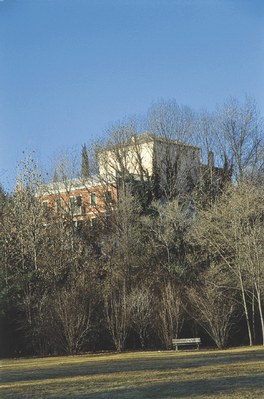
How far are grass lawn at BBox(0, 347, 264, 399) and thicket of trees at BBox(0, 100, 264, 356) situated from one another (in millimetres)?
8115

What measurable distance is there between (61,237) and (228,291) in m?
9.73

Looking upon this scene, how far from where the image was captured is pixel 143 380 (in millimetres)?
14922

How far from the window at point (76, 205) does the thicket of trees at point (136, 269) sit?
10.4 feet

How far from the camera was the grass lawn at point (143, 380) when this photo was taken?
42.2 feet

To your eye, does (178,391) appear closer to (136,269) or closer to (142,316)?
(142,316)

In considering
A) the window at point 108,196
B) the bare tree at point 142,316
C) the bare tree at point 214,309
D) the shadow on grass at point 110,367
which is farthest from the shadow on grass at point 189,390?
the window at point 108,196

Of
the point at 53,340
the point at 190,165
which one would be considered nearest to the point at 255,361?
the point at 53,340

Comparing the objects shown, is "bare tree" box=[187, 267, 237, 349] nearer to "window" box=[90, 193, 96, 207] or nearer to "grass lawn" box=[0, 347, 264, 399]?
"grass lawn" box=[0, 347, 264, 399]

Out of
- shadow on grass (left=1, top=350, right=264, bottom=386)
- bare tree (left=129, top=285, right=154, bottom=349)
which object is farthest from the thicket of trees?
shadow on grass (left=1, top=350, right=264, bottom=386)

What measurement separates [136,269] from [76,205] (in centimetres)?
1304

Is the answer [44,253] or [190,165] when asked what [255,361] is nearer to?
[44,253]

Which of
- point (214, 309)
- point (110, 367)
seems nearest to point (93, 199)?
point (214, 309)

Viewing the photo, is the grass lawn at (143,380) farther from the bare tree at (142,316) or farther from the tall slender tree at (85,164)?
the tall slender tree at (85,164)

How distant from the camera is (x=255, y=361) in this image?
18.8 metres
